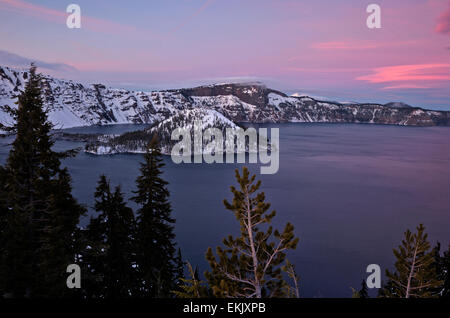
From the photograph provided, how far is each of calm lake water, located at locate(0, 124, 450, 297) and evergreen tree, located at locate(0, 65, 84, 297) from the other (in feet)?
115

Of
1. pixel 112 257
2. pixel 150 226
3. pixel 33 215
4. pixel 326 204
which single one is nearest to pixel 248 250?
pixel 33 215

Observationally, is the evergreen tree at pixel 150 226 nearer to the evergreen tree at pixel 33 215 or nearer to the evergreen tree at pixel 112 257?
the evergreen tree at pixel 112 257

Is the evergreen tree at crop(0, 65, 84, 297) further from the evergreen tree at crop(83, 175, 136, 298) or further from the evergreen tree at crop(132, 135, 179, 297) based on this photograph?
the evergreen tree at crop(132, 135, 179, 297)

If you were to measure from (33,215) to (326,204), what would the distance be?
259 feet

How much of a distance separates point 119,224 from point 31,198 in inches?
323

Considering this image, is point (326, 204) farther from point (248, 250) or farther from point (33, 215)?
point (33, 215)

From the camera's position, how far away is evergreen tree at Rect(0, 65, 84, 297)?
1273cm

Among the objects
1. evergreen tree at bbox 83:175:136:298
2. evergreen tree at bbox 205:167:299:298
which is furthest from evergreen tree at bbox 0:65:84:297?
evergreen tree at bbox 205:167:299:298

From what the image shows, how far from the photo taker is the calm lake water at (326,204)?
52.2m

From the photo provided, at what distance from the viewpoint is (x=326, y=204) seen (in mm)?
83562

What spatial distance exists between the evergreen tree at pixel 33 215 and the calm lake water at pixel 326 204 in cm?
3496

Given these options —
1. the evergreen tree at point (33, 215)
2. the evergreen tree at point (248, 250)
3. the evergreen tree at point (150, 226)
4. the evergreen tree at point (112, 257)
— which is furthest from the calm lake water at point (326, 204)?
the evergreen tree at point (33, 215)

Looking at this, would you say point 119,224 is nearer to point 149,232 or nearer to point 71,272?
point 149,232
